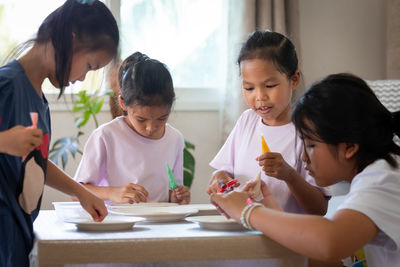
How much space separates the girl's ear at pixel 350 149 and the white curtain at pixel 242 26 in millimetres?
1884

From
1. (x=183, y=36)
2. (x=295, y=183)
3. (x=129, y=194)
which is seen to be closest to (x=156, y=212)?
(x=129, y=194)

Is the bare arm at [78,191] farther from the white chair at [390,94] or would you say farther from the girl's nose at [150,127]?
the white chair at [390,94]

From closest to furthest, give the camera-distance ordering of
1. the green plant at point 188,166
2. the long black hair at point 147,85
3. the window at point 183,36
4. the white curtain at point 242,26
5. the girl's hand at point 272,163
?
1. the girl's hand at point 272,163
2. the long black hair at point 147,85
3. the green plant at point 188,166
4. the white curtain at point 242,26
5. the window at point 183,36

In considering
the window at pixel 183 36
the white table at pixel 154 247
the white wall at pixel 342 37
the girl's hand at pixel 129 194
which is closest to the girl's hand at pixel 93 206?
the white table at pixel 154 247

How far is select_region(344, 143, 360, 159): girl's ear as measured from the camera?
1.08m

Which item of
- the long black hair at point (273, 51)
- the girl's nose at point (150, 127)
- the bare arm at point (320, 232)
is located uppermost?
the long black hair at point (273, 51)

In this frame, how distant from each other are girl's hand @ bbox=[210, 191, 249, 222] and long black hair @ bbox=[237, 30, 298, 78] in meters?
0.58

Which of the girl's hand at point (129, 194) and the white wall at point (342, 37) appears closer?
the girl's hand at point (129, 194)

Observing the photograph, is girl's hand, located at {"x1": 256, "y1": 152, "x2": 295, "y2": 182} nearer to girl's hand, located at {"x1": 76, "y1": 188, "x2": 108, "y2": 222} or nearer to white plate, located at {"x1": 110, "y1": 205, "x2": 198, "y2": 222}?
white plate, located at {"x1": 110, "y1": 205, "x2": 198, "y2": 222}

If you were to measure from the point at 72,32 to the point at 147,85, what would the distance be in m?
0.53

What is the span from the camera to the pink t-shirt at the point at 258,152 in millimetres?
1508

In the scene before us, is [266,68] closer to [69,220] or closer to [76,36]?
[76,36]

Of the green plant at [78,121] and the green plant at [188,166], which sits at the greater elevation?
the green plant at [78,121]

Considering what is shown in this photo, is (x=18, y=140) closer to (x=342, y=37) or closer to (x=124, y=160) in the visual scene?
(x=124, y=160)
